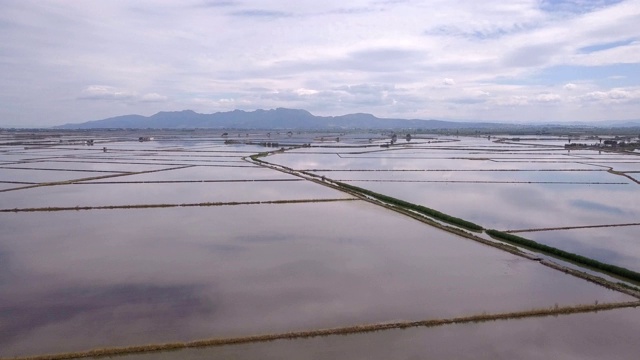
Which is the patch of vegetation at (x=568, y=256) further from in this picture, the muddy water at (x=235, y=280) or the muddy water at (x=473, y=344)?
the muddy water at (x=473, y=344)

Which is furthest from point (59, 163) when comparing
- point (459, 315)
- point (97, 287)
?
point (459, 315)

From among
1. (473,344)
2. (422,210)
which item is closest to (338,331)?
(473,344)

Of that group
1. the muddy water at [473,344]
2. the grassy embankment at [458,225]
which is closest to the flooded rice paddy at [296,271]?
the muddy water at [473,344]

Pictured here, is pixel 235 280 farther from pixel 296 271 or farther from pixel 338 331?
pixel 338 331

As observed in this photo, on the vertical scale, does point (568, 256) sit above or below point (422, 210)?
below

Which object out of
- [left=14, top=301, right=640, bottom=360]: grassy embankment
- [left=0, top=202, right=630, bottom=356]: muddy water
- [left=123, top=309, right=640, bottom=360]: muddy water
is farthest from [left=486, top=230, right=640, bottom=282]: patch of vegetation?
[left=123, top=309, right=640, bottom=360]: muddy water

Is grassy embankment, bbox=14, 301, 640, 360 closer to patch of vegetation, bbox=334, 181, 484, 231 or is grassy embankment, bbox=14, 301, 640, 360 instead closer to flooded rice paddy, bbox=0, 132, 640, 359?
flooded rice paddy, bbox=0, 132, 640, 359
